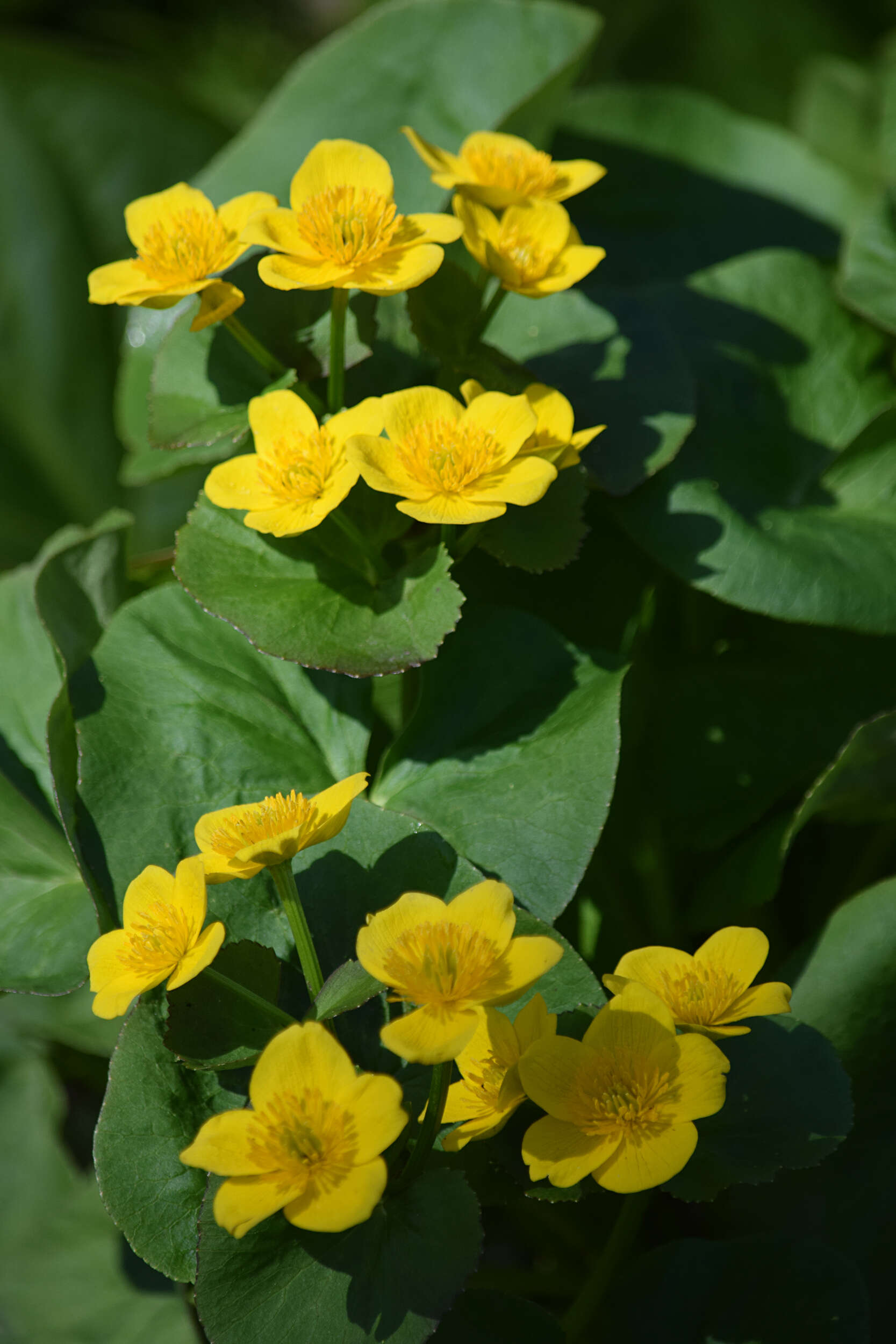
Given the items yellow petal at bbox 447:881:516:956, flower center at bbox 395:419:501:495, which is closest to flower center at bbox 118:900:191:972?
yellow petal at bbox 447:881:516:956

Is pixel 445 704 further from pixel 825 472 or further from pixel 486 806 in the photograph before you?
pixel 825 472

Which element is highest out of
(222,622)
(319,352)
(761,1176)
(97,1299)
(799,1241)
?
(319,352)

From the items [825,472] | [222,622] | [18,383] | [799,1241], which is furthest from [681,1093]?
[18,383]

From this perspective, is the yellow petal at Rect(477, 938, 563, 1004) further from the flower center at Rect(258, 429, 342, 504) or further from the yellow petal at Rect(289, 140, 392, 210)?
the yellow petal at Rect(289, 140, 392, 210)

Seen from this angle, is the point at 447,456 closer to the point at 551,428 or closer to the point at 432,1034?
the point at 551,428

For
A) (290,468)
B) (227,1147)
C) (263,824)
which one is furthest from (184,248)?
(227,1147)
